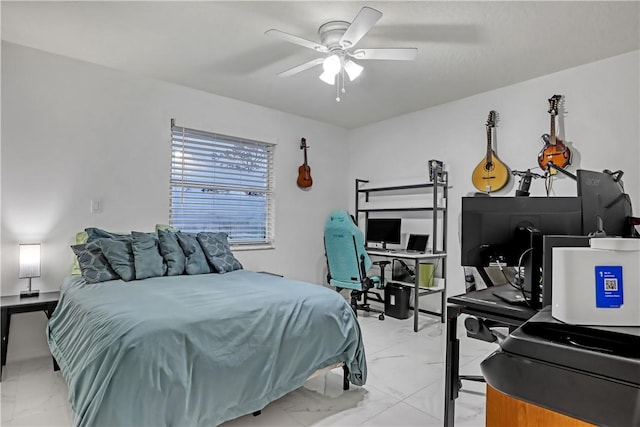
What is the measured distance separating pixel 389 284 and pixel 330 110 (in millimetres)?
2199

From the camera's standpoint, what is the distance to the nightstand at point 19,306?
2482mm

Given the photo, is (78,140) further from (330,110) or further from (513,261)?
(513,261)

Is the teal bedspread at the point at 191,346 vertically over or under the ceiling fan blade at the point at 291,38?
under

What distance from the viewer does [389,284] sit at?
4164mm

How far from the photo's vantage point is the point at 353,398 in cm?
226

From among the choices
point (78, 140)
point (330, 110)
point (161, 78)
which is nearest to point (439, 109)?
point (330, 110)

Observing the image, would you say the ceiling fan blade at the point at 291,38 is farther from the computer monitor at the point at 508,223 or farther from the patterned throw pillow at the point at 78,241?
the patterned throw pillow at the point at 78,241

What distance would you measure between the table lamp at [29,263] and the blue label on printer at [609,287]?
11.3ft

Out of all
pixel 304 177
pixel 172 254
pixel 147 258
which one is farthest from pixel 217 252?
pixel 304 177

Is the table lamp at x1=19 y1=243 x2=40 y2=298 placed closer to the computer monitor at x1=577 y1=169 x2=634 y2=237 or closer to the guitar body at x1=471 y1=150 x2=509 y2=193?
the computer monitor at x1=577 y1=169 x2=634 y2=237

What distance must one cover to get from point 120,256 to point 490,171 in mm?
3465

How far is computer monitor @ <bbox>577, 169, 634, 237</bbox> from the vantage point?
4.78ft

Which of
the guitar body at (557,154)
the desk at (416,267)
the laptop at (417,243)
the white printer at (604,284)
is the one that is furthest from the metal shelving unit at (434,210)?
the white printer at (604,284)

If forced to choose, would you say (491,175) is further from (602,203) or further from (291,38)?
(291,38)
